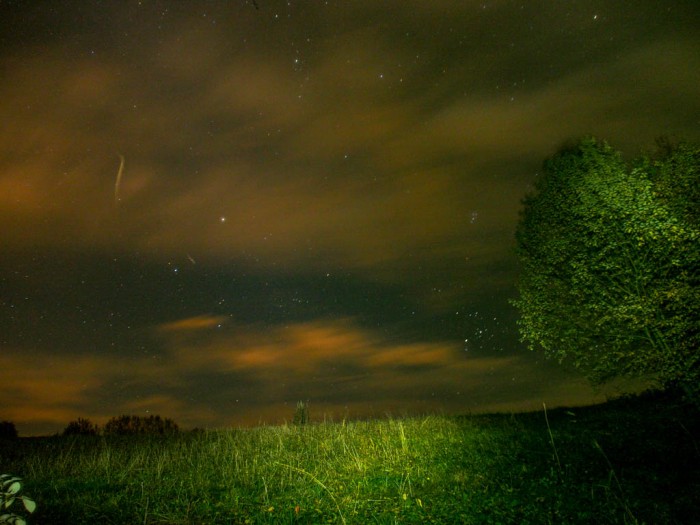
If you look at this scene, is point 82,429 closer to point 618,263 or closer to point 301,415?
point 301,415

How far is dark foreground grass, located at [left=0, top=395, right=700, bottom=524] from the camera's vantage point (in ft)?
33.7

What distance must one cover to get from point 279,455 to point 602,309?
1663cm

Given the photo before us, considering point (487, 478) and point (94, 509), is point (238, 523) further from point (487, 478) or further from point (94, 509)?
point (487, 478)

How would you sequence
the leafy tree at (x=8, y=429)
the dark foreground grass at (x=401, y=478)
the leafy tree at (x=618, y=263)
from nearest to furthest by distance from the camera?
the dark foreground grass at (x=401, y=478) → the leafy tree at (x=618, y=263) → the leafy tree at (x=8, y=429)

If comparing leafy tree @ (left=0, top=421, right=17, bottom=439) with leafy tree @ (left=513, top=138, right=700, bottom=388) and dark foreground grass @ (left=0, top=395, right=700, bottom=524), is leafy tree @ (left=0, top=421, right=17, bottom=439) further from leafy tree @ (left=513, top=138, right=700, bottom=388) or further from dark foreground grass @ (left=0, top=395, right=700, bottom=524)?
leafy tree @ (left=513, top=138, right=700, bottom=388)

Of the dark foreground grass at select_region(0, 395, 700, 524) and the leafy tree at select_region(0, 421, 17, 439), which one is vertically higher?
the leafy tree at select_region(0, 421, 17, 439)

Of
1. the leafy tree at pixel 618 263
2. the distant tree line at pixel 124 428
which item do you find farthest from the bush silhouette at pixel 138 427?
the leafy tree at pixel 618 263

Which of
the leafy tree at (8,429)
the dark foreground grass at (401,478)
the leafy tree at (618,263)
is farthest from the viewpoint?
the leafy tree at (8,429)

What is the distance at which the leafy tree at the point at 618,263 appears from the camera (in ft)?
70.8

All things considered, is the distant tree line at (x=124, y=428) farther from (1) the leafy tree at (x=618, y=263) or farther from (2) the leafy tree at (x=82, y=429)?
(1) the leafy tree at (x=618, y=263)

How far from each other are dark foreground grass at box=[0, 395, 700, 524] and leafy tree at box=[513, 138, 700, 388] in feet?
9.48

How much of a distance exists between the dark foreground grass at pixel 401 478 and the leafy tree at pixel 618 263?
2.89 metres

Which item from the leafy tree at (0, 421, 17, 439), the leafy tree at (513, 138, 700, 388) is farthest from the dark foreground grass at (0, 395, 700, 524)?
the leafy tree at (0, 421, 17, 439)

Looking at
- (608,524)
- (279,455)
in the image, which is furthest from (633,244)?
(279,455)
